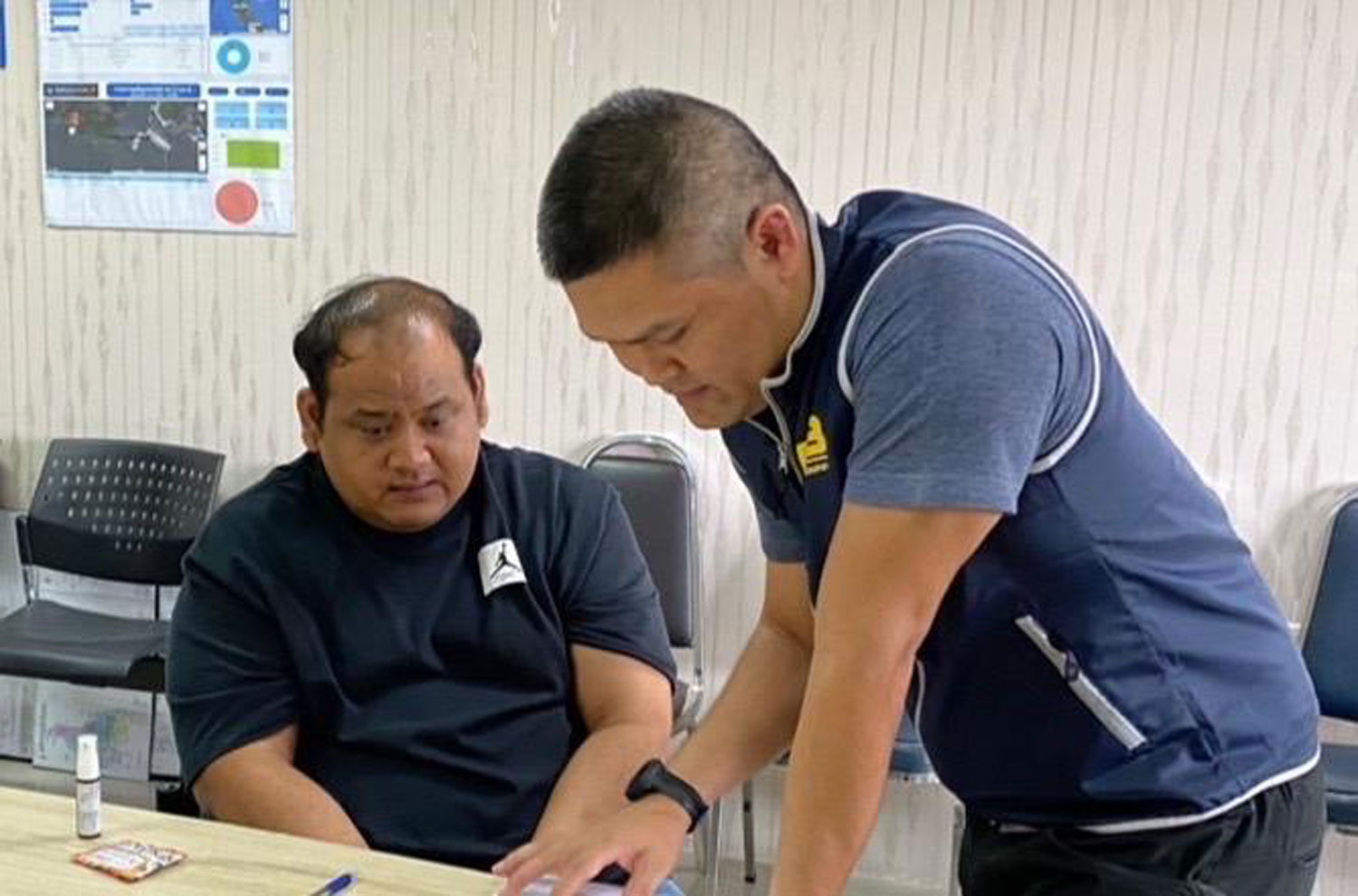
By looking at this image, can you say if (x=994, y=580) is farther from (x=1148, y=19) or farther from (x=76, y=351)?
(x=76, y=351)

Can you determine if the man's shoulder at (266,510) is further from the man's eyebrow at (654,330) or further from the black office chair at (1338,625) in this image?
the black office chair at (1338,625)

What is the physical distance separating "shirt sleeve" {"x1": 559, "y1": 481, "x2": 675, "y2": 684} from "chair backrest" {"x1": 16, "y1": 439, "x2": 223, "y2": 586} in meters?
1.68

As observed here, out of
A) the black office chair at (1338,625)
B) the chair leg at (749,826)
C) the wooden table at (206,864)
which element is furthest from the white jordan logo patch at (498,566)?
the black office chair at (1338,625)

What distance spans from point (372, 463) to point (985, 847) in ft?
2.86

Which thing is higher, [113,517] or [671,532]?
[671,532]

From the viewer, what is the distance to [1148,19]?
2.70 meters

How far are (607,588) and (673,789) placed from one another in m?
0.54

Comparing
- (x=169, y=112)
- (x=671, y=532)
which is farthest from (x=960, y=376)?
(x=169, y=112)

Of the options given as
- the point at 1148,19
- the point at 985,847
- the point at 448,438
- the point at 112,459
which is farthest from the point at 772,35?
the point at 985,847

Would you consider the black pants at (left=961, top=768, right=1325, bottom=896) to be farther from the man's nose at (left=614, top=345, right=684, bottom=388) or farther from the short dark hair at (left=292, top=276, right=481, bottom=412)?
the short dark hair at (left=292, top=276, right=481, bottom=412)

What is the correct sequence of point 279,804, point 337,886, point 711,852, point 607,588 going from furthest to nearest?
point 711,852
point 607,588
point 279,804
point 337,886

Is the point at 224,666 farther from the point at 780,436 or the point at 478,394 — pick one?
the point at 780,436

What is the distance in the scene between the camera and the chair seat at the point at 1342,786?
233 cm

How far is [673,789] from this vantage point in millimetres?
1287
